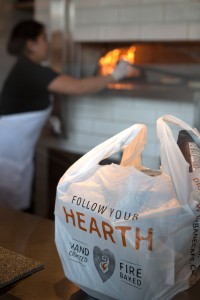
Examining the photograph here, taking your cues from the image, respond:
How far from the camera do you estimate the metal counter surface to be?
60cm

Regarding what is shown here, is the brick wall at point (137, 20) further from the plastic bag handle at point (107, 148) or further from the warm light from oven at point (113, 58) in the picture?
the plastic bag handle at point (107, 148)

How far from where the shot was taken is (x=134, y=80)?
192cm

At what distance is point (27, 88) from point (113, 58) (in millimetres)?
421

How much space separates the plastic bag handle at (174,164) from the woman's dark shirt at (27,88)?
1.31 metres

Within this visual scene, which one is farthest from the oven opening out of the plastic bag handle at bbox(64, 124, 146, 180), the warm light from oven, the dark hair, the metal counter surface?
the plastic bag handle at bbox(64, 124, 146, 180)

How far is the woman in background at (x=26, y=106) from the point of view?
1784 millimetres

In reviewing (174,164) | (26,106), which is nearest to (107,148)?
(174,164)

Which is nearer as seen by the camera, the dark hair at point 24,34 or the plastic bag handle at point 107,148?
the plastic bag handle at point 107,148

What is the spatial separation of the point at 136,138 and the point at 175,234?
17cm

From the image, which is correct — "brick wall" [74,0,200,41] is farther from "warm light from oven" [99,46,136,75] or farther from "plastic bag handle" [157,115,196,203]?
"plastic bag handle" [157,115,196,203]

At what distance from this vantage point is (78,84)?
1887 millimetres

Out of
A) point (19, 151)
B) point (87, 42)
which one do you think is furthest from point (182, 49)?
point (19, 151)

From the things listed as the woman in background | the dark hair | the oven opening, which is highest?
the dark hair

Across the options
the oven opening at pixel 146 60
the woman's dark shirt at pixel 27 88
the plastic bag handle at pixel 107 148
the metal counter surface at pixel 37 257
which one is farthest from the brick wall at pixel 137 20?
the plastic bag handle at pixel 107 148
